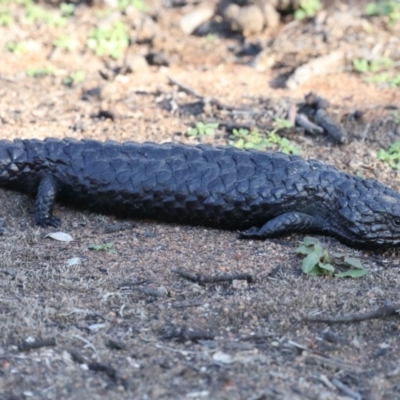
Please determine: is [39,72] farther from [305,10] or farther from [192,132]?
[305,10]

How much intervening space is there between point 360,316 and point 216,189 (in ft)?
6.50

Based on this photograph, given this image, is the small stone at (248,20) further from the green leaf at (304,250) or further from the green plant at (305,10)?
the green leaf at (304,250)

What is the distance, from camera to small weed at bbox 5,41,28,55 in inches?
427

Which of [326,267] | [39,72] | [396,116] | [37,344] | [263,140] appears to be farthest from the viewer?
[39,72]

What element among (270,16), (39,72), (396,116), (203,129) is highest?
(270,16)

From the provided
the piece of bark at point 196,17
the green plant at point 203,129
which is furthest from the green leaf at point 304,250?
the piece of bark at point 196,17

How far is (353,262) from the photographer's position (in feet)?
18.0

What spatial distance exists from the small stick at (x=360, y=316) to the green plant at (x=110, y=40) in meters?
6.71

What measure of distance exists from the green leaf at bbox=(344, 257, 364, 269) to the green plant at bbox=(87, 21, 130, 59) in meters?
5.95

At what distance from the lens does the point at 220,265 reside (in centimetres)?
553

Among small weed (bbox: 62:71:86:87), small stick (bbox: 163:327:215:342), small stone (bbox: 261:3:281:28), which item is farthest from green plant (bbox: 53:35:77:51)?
small stick (bbox: 163:327:215:342)

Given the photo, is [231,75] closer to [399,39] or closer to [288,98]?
[288,98]

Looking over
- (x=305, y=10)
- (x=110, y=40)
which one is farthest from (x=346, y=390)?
(x=305, y=10)

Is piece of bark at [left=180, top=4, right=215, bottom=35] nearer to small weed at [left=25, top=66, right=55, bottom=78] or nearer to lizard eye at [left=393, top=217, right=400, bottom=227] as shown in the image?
small weed at [left=25, top=66, right=55, bottom=78]
